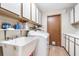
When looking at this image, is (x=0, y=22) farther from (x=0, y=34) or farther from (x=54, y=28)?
(x=54, y=28)

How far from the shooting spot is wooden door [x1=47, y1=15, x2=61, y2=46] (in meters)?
5.85

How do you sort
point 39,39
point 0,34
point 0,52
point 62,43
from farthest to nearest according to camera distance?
point 62,43, point 39,39, point 0,34, point 0,52

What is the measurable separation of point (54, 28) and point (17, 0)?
552 centimetres

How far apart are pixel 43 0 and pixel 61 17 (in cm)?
538

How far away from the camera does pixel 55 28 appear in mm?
5961

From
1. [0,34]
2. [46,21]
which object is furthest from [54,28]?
[0,34]

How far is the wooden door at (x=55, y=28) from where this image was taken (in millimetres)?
5848

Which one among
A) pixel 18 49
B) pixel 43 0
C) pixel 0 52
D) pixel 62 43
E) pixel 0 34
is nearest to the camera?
pixel 43 0

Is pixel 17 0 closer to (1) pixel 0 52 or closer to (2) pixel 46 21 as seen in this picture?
(1) pixel 0 52

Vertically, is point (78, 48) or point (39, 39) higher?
point (39, 39)

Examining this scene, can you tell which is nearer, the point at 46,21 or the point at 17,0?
the point at 17,0

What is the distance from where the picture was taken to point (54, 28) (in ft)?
19.6

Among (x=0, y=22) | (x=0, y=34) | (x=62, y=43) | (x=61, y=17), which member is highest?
(x=61, y=17)

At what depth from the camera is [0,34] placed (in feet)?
4.84
